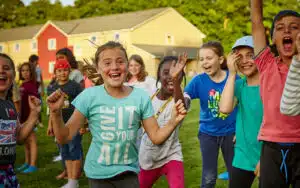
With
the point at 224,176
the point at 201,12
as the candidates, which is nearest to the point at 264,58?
the point at 224,176

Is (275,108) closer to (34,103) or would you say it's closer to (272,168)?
(272,168)

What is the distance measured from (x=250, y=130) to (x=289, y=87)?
149cm

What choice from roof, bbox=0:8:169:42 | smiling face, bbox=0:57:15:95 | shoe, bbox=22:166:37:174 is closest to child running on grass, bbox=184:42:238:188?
smiling face, bbox=0:57:15:95

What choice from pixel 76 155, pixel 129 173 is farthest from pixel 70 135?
pixel 76 155

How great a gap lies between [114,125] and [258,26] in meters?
1.43

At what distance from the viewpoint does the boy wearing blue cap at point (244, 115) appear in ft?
13.1

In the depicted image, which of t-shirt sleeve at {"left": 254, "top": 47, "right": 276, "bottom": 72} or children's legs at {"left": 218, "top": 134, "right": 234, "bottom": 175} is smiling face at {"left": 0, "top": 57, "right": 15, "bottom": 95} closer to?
t-shirt sleeve at {"left": 254, "top": 47, "right": 276, "bottom": 72}

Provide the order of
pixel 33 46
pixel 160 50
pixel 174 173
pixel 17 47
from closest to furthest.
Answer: pixel 174 173 < pixel 160 50 < pixel 33 46 < pixel 17 47

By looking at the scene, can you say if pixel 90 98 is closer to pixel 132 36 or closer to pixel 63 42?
pixel 132 36

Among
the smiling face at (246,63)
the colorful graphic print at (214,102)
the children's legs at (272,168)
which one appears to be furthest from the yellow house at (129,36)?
the children's legs at (272,168)

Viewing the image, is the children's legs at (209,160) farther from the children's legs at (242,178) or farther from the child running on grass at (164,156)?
the children's legs at (242,178)

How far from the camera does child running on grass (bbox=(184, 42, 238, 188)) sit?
16.3 feet

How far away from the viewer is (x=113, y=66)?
11.7ft

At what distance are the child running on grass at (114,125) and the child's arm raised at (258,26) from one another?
830mm
